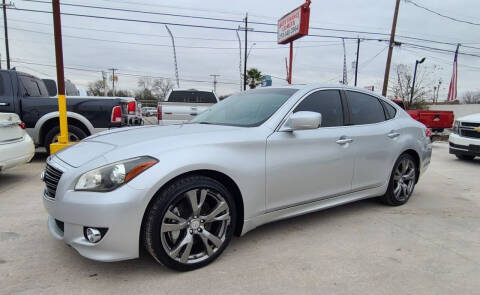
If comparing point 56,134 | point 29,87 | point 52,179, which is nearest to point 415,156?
point 52,179

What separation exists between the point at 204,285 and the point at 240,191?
2.55ft

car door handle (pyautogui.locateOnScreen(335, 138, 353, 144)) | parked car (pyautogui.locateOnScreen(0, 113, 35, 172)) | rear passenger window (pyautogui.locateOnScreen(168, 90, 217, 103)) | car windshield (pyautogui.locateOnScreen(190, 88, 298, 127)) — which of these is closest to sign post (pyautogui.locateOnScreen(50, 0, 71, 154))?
parked car (pyautogui.locateOnScreen(0, 113, 35, 172))

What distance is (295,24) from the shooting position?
12.4m

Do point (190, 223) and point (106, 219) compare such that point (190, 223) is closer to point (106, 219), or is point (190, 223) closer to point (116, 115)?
point (106, 219)

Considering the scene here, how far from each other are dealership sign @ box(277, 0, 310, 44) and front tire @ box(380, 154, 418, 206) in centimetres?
891

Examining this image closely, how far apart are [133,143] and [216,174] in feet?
2.29

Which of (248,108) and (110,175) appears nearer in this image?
(110,175)

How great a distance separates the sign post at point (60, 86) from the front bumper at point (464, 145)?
9158 millimetres

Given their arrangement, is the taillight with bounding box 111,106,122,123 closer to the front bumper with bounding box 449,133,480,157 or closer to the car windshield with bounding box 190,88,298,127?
the car windshield with bounding box 190,88,298,127

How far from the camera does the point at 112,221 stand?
2.16m

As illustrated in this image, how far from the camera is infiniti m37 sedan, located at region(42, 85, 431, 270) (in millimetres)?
2223

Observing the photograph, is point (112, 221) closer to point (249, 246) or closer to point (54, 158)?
point (54, 158)

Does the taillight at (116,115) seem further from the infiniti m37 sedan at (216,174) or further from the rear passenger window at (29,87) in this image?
the infiniti m37 sedan at (216,174)

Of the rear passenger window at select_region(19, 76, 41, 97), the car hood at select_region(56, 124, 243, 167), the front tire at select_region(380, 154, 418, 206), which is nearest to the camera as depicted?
the car hood at select_region(56, 124, 243, 167)
